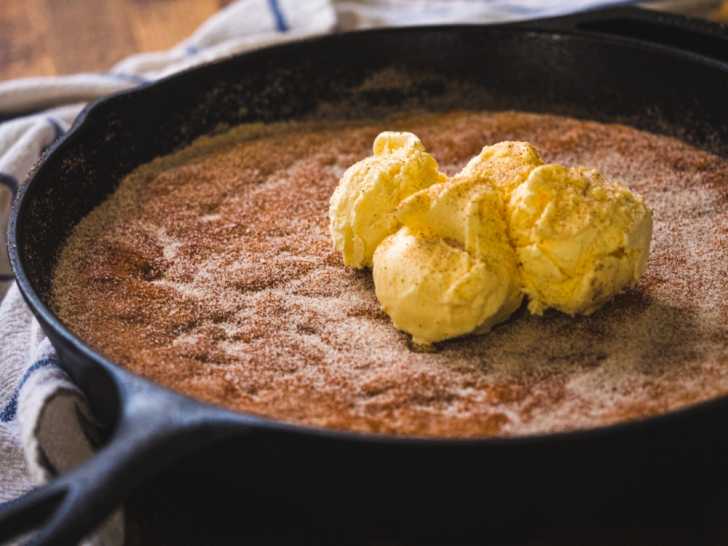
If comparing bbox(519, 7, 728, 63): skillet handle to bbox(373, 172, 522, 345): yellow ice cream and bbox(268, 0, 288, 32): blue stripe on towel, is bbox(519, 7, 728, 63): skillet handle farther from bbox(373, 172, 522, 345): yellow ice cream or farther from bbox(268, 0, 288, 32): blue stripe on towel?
bbox(373, 172, 522, 345): yellow ice cream

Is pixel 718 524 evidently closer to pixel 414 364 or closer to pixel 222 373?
pixel 414 364

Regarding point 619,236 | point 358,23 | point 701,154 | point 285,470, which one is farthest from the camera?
point 358,23

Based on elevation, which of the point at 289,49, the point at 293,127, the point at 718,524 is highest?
the point at 289,49

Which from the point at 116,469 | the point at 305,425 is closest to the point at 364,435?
the point at 305,425

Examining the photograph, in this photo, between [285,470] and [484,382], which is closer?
[285,470]

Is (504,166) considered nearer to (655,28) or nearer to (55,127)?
(655,28)

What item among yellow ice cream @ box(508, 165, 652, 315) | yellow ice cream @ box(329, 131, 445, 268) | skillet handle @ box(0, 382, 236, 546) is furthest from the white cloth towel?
yellow ice cream @ box(508, 165, 652, 315)

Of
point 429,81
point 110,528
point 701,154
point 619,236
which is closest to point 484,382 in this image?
point 619,236
